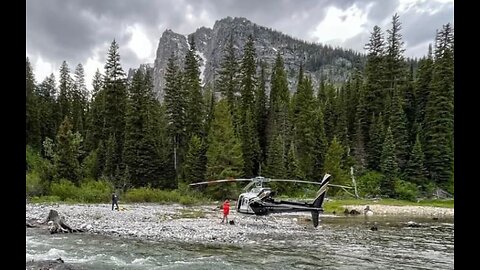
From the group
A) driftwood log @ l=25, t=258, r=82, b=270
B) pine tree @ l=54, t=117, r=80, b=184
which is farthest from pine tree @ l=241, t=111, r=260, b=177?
driftwood log @ l=25, t=258, r=82, b=270

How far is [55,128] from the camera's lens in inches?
2601

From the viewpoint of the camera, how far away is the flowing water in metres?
15.3

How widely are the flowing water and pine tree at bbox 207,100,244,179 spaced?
2706cm

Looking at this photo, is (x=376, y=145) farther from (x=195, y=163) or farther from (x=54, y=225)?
(x=54, y=225)

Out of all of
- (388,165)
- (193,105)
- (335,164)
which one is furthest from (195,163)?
(388,165)

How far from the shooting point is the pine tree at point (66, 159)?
41844 mm

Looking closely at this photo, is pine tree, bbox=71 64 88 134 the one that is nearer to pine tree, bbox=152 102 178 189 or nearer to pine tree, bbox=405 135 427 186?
pine tree, bbox=152 102 178 189

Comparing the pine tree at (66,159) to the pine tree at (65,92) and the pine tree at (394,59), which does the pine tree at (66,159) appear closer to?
the pine tree at (65,92)

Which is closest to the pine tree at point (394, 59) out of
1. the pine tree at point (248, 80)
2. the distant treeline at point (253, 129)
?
the distant treeline at point (253, 129)

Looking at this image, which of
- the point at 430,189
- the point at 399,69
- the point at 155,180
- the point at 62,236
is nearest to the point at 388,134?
the point at 430,189

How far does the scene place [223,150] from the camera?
169ft

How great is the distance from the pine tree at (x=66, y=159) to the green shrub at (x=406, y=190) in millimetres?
38347
